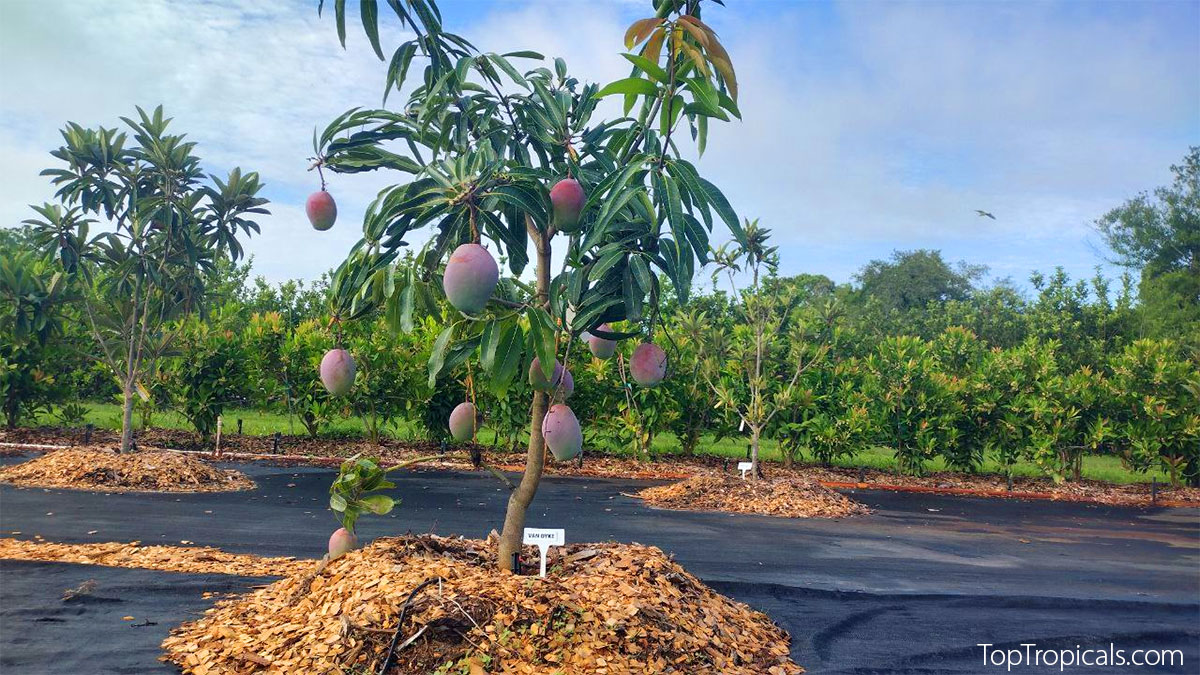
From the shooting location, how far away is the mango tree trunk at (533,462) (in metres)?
3.32

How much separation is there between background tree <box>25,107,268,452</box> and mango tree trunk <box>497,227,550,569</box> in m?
5.93

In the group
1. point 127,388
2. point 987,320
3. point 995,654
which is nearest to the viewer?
point 995,654

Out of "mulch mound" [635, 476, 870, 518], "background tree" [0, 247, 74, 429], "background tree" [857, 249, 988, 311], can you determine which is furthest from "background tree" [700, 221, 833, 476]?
"background tree" [857, 249, 988, 311]

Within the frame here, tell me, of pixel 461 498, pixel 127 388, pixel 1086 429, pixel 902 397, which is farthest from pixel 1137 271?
pixel 127 388

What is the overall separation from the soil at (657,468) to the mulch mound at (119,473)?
6.67 feet

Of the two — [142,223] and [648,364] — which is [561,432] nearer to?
[648,364]

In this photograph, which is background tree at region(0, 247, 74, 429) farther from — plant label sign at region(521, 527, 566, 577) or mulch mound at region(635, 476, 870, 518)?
plant label sign at region(521, 527, 566, 577)

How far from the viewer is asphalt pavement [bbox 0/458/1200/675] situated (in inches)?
152

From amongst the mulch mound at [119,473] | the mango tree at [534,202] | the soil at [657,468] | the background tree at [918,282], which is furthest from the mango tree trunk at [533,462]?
the background tree at [918,282]

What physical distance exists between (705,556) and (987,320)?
17.1 metres

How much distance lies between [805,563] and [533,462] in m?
2.99

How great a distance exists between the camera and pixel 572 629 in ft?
10.1

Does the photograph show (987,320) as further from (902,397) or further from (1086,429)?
(902,397)
